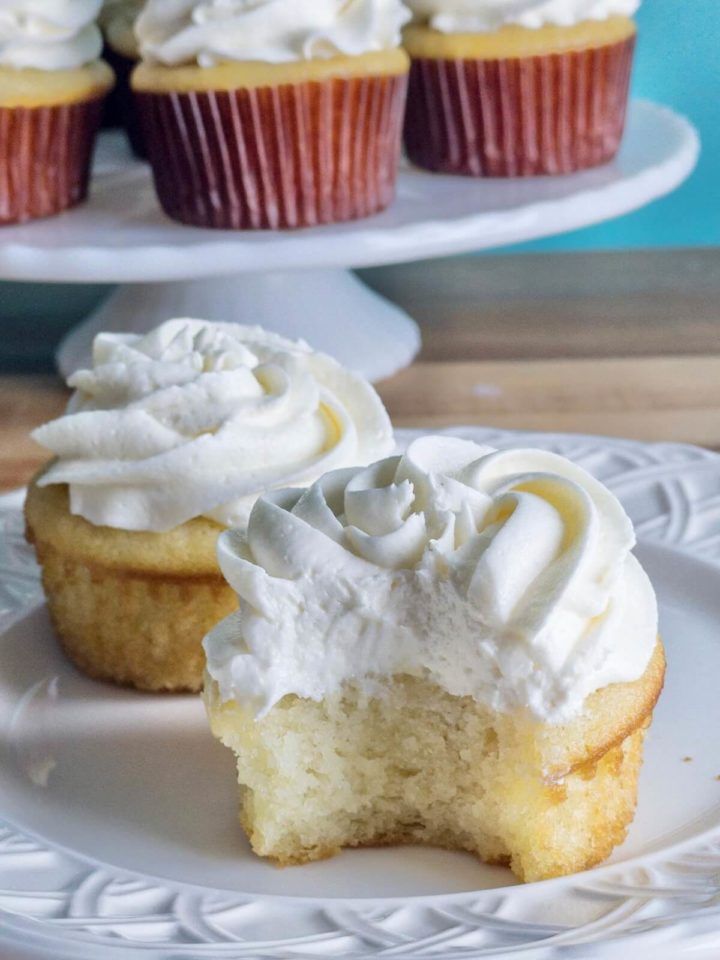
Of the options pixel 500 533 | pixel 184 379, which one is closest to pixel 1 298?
pixel 184 379

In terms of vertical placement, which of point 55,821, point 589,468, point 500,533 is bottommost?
point 589,468

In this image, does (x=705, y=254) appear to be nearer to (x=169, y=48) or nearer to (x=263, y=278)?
(x=263, y=278)

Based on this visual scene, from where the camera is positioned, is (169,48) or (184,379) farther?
(169,48)

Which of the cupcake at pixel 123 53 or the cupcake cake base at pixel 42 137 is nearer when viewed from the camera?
the cupcake cake base at pixel 42 137

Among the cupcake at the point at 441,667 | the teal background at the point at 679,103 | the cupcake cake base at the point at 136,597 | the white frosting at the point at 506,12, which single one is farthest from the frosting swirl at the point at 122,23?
the cupcake at the point at 441,667

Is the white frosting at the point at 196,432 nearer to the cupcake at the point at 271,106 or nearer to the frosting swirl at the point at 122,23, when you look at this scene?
the cupcake at the point at 271,106

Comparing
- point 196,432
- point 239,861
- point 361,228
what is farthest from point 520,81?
point 239,861
